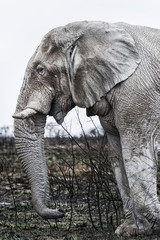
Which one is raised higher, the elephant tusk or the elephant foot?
the elephant tusk

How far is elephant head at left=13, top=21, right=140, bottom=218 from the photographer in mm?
6500

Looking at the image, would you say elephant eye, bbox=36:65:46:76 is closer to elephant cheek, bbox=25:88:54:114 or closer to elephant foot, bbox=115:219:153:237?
elephant cheek, bbox=25:88:54:114

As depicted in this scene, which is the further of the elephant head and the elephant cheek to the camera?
the elephant cheek

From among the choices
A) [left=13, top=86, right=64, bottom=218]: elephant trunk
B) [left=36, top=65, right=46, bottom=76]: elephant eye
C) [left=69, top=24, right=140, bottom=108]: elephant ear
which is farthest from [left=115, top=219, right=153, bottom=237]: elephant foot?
[left=36, top=65, right=46, bottom=76]: elephant eye

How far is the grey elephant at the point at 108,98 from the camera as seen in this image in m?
6.31

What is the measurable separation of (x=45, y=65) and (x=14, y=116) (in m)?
0.63

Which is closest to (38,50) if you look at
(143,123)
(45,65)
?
(45,65)

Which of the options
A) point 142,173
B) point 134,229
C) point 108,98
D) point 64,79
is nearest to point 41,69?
point 64,79

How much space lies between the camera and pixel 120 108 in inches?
249

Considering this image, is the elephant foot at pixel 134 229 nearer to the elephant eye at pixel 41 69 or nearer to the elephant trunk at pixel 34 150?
the elephant trunk at pixel 34 150

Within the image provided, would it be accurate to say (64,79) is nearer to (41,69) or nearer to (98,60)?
(41,69)

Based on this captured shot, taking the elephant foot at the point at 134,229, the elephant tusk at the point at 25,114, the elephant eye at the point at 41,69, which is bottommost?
the elephant foot at the point at 134,229

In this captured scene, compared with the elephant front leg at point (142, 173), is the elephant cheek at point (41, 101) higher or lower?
higher

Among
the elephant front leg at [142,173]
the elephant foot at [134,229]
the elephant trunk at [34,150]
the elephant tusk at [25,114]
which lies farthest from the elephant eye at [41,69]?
the elephant foot at [134,229]
